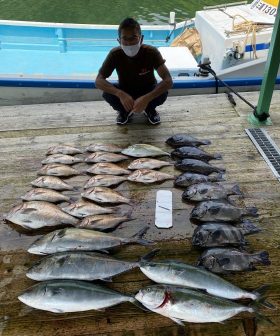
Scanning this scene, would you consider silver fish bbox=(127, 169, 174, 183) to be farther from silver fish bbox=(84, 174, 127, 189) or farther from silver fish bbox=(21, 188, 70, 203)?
silver fish bbox=(21, 188, 70, 203)

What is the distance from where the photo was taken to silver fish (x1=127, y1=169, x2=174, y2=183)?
3.37 m

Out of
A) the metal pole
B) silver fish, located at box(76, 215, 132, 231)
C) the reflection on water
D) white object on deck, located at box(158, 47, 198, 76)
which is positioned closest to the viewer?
silver fish, located at box(76, 215, 132, 231)

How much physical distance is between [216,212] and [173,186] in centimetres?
60

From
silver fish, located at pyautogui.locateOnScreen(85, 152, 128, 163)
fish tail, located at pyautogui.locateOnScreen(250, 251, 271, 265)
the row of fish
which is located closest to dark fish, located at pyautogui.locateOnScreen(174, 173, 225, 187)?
the row of fish

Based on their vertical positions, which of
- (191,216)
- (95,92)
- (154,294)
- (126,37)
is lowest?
(95,92)

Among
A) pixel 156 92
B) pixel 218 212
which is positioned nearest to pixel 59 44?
pixel 156 92

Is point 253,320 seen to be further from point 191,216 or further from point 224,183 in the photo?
point 224,183

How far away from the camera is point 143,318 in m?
2.15

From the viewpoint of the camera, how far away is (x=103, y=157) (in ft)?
12.1

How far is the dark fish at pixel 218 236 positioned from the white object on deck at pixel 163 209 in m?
0.30

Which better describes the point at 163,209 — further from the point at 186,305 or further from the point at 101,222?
the point at 186,305

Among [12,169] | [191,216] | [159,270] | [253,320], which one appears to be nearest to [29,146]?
[12,169]

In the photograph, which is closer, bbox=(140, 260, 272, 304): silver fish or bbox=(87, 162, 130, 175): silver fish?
bbox=(140, 260, 272, 304): silver fish

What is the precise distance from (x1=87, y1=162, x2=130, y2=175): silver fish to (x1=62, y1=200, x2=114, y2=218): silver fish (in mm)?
549
